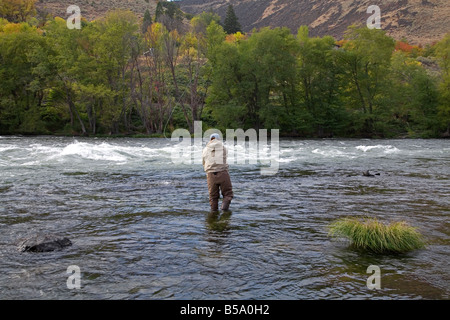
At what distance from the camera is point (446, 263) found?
607cm

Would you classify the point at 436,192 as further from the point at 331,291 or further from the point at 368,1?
the point at 368,1

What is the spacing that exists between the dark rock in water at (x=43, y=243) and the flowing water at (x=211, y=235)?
0.15 metres

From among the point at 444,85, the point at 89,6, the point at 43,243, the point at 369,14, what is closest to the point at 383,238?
the point at 43,243

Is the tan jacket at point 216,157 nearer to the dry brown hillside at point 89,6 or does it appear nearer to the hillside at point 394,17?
the dry brown hillside at point 89,6

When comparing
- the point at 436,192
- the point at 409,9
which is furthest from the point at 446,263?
the point at 409,9

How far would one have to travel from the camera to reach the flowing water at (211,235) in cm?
531

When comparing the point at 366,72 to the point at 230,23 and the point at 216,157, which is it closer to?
the point at 216,157

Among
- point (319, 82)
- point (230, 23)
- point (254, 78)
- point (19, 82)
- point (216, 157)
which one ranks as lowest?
point (216, 157)

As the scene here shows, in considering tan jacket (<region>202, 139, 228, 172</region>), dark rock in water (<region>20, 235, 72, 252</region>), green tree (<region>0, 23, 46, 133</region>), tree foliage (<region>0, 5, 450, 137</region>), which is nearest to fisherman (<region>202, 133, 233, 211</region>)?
tan jacket (<region>202, 139, 228, 172</region>)

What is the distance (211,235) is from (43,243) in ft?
9.65

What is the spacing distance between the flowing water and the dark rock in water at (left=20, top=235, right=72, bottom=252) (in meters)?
0.15

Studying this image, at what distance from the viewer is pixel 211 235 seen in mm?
7691

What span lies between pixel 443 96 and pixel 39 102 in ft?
162

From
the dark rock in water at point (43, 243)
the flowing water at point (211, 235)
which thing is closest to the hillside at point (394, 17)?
the flowing water at point (211, 235)
